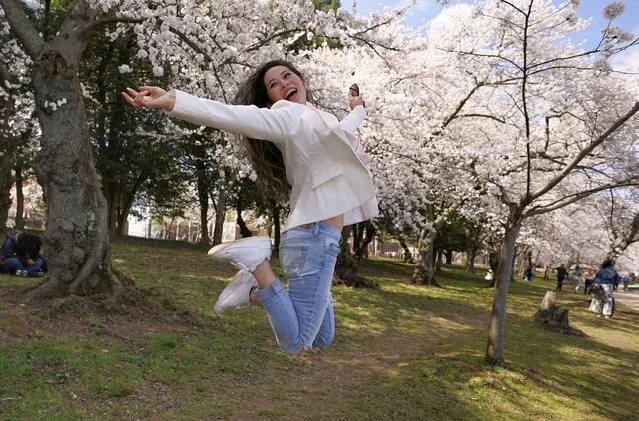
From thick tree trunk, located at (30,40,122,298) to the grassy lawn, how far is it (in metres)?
0.61

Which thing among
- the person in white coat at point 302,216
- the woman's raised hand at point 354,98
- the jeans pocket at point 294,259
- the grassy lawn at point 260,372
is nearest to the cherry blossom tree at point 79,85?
the grassy lawn at point 260,372

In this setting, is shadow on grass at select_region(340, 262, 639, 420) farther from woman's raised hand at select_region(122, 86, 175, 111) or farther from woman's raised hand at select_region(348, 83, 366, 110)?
woman's raised hand at select_region(122, 86, 175, 111)

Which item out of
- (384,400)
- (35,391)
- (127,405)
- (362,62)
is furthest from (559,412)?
(362,62)

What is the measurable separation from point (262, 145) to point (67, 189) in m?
5.26

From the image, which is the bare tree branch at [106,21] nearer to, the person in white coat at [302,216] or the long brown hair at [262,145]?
the long brown hair at [262,145]

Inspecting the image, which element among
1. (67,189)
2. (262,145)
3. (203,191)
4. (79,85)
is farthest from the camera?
(203,191)

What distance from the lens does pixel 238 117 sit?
2363mm

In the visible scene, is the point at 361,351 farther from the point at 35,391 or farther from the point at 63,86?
the point at 63,86

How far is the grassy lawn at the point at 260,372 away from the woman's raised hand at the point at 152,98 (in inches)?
135

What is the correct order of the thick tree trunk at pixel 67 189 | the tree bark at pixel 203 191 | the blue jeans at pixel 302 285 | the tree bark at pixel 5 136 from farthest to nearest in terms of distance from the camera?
the tree bark at pixel 203 191 → the tree bark at pixel 5 136 → the thick tree trunk at pixel 67 189 → the blue jeans at pixel 302 285

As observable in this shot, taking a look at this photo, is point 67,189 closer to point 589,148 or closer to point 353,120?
point 353,120

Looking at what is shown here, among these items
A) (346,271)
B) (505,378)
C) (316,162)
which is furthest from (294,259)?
(346,271)

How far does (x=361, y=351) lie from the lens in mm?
8664

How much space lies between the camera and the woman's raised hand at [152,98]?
223 cm
